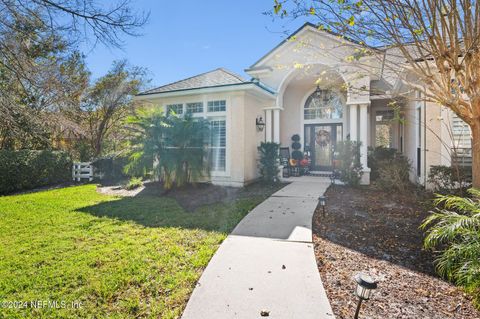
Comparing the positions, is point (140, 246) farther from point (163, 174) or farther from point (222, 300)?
point (163, 174)

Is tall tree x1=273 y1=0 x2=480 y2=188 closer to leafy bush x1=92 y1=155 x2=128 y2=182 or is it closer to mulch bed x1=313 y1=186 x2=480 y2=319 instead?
mulch bed x1=313 y1=186 x2=480 y2=319

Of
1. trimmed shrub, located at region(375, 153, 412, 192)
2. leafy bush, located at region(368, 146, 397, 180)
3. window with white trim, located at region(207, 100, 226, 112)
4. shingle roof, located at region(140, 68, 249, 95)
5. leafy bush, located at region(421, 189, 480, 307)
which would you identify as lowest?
leafy bush, located at region(421, 189, 480, 307)

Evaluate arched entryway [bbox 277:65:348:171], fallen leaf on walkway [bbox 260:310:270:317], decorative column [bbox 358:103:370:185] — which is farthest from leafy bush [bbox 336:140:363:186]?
fallen leaf on walkway [bbox 260:310:270:317]

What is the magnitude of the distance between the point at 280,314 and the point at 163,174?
286 inches

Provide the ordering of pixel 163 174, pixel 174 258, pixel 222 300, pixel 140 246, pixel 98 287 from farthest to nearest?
1. pixel 163 174
2. pixel 140 246
3. pixel 174 258
4. pixel 98 287
5. pixel 222 300

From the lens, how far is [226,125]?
1002 centimetres

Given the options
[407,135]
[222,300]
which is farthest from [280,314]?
[407,135]

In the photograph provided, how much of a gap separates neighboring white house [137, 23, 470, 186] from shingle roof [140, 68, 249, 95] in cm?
4

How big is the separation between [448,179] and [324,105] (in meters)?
6.57

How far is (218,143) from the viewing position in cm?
1029

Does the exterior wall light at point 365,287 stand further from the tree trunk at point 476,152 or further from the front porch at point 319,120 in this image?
the front porch at point 319,120

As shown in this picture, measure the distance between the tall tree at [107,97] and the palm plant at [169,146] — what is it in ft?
33.2

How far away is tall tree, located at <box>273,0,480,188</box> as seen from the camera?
14.0 feet

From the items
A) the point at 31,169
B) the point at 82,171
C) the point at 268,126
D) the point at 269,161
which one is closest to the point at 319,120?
the point at 268,126
